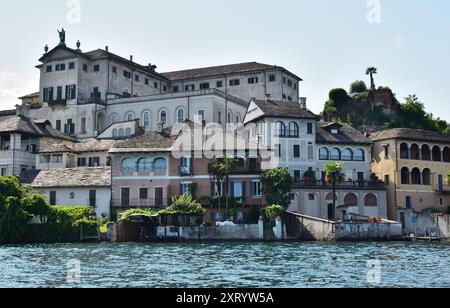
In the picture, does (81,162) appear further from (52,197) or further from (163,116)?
(163,116)

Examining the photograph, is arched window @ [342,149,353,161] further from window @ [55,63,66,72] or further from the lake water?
window @ [55,63,66,72]

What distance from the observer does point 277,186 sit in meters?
61.2

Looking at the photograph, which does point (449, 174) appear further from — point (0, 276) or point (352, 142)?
point (0, 276)

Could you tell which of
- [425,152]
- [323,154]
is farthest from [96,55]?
[425,152]

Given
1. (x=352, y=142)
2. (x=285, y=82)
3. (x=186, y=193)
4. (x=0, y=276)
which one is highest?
(x=285, y=82)

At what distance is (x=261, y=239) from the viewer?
57219 mm

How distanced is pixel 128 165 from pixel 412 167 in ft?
106

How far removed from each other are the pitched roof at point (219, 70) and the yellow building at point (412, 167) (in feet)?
79.7

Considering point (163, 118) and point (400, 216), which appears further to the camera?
point (163, 118)

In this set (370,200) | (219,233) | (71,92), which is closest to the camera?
(219,233)
